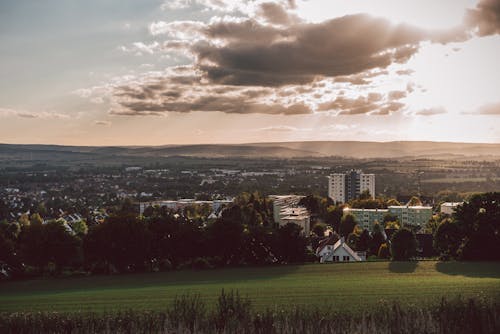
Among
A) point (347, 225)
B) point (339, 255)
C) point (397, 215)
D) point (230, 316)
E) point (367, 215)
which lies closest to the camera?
point (230, 316)

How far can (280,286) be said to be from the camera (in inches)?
849

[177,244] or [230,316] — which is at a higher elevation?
[230,316]

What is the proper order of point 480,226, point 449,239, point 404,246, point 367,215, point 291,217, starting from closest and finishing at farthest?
point 480,226 < point 449,239 < point 404,246 < point 291,217 < point 367,215

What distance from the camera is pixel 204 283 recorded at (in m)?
23.8

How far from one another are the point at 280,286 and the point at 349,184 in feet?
377

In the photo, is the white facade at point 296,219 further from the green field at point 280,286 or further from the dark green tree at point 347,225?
the green field at point 280,286

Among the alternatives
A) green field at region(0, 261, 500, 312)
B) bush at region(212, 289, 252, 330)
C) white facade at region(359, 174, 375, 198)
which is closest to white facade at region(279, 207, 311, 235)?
green field at region(0, 261, 500, 312)

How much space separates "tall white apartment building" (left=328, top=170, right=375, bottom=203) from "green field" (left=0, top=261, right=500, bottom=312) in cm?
10364

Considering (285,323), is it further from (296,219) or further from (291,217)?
(291,217)

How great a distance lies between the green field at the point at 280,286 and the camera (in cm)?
1708

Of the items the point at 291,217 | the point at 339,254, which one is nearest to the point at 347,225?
the point at 291,217

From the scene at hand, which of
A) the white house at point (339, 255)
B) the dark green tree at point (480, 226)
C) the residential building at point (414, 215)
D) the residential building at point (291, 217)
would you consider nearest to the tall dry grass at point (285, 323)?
the dark green tree at point (480, 226)

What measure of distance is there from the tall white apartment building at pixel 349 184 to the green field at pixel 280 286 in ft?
340

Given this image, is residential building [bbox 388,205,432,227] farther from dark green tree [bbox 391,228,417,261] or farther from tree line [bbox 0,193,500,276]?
tree line [bbox 0,193,500,276]
